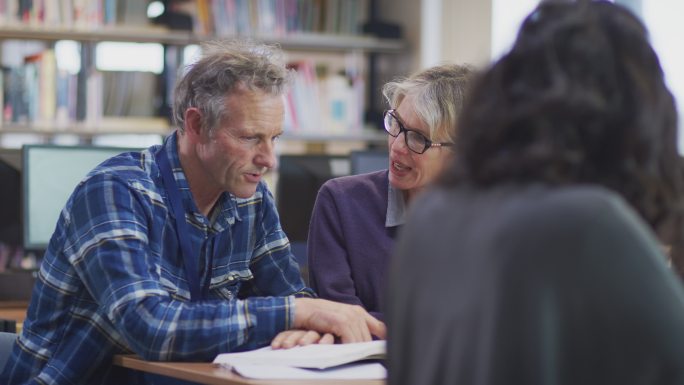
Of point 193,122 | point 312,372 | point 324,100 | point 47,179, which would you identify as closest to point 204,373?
point 312,372

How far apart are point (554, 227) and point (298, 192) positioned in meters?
3.08

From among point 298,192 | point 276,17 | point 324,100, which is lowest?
point 298,192

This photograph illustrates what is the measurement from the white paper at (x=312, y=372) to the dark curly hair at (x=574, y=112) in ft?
2.43

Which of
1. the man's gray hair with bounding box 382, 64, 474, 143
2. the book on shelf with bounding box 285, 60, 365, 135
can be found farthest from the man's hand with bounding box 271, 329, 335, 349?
the book on shelf with bounding box 285, 60, 365, 135

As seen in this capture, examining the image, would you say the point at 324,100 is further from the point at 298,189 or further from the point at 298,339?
the point at 298,339

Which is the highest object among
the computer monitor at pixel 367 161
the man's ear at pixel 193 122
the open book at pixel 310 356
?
the man's ear at pixel 193 122

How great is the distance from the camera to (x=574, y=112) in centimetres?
86

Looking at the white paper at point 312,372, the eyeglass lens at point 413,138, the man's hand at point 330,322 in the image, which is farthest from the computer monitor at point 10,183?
the white paper at point 312,372

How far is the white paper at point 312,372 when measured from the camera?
1.60m

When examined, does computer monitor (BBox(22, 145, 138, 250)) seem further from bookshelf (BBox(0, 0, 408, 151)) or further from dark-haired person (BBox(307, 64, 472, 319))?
bookshelf (BBox(0, 0, 408, 151))

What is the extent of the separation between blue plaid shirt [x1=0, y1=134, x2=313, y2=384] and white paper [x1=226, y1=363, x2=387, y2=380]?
5.5 inches

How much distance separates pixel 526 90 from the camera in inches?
34.8

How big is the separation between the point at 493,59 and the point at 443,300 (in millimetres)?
222

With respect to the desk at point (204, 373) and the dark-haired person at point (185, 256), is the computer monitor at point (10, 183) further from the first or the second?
the desk at point (204, 373)
